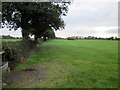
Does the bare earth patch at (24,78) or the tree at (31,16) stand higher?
the tree at (31,16)

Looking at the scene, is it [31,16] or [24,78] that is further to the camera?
[31,16]

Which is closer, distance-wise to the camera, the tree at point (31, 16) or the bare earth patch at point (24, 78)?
the bare earth patch at point (24, 78)

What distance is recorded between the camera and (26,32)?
30969mm

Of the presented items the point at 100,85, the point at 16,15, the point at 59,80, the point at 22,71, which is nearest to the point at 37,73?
the point at 22,71

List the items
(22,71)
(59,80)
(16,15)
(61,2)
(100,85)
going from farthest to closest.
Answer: (61,2) < (16,15) < (22,71) < (59,80) < (100,85)

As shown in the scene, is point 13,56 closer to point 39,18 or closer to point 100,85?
point 100,85

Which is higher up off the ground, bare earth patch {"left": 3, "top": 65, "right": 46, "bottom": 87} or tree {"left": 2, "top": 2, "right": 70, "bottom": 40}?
tree {"left": 2, "top": 2, "right": 70, "bottom": 40}

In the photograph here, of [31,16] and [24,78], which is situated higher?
[31,16]

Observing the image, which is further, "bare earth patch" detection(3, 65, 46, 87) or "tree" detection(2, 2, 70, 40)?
"tree" detection(2, 2, 70, 40)

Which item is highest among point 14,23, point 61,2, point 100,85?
point 61,2

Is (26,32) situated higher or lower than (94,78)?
higher

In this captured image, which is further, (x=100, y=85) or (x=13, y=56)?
(x=13, y=56)

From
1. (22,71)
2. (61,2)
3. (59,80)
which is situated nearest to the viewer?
(59,80)

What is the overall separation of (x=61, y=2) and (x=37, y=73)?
2131 centimetres
